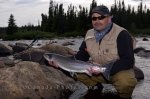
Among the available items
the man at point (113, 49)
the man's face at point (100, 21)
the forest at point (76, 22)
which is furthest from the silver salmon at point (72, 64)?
the forest at point (76, 22)

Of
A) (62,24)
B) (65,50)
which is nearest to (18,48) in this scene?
(65,50)

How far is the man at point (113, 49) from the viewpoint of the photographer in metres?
7.16

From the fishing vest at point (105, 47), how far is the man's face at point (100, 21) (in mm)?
246

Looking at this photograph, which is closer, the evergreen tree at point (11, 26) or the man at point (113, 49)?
the man at point (113, 49)

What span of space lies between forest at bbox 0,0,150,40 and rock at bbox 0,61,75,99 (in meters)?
81.4

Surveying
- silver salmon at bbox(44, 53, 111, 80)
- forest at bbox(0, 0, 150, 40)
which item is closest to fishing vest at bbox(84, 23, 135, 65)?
silver salmon at bbox(44, 53, 111, 80)

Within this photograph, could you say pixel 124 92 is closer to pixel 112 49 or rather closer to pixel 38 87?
pixel 112 49

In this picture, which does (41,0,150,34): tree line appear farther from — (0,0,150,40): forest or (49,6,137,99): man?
(49,6,137,99): man

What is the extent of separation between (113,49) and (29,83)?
1.91 metres

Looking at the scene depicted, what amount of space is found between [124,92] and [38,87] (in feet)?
5.95

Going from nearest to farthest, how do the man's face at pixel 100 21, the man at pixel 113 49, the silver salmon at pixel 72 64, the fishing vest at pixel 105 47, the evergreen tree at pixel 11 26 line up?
the silver salmon at pixel 72 64 → the man at pixel 113 49 → the man's face at pixel 100 21 → the fishing vest at pixel 105 47 → the evergreen tree at pixel 11 26

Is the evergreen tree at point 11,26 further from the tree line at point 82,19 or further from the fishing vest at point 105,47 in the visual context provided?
the fishing vest at point 105,47

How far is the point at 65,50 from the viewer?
610 inches

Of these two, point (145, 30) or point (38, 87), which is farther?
point (145, 30)
